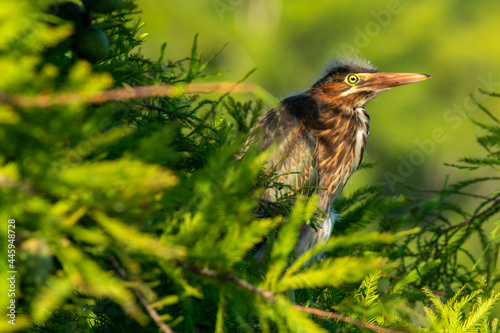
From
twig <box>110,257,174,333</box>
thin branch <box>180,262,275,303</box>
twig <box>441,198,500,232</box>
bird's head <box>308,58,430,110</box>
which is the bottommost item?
twig <box>110,257,174,333</box>

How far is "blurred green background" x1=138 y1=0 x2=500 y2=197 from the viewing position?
14.9 meters

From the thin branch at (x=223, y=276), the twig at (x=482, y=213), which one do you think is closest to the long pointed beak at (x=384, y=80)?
the twig at (x=482, y=213)

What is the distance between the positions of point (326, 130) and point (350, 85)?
0.25 meters

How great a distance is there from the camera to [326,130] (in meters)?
2.32

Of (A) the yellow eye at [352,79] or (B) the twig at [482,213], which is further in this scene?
(A) the yellow eye at [352,79]

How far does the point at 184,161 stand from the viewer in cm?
107

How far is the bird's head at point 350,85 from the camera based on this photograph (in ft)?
7.70

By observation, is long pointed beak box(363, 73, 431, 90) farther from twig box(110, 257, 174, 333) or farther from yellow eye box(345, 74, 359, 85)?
twig box(110, 257, 174, 333)

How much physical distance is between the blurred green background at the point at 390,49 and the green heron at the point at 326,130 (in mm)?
12151

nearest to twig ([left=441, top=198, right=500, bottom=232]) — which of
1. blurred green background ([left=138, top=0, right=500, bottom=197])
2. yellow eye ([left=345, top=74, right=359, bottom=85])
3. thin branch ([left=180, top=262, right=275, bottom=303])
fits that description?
yellow eye ([left=345, top=74, right=359, bottom=85])

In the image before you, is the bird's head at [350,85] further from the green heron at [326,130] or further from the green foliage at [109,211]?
the green foliage at [109,211]

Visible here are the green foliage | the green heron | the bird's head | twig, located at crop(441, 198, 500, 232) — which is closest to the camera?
the green foliage

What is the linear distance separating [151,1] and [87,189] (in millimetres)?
16450

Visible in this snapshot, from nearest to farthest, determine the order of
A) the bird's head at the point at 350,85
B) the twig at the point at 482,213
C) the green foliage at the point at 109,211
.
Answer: the green foliage at the point at 109,211, the twig at the point at 482,213, the bird's head at the point at 350,85
